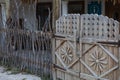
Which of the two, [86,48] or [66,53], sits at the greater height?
[86,48]

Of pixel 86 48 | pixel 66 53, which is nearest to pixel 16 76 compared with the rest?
pixel 66 53

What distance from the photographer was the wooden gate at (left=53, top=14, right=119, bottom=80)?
6453 millimetres

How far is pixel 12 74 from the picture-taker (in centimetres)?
932

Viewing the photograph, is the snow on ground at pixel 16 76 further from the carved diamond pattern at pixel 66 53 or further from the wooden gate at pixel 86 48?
the carved diamond pattern at pixel 66 53

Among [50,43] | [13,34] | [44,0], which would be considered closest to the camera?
[50,43]

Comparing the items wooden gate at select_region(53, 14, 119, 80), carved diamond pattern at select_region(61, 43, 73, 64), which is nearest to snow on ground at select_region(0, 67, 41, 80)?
wooden gate at select_region(53, 14, 119, 80)

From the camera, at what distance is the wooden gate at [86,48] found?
21.2 feet

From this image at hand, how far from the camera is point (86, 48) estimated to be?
278 inches

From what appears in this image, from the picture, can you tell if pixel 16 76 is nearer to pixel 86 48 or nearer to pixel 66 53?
pixel 66 53

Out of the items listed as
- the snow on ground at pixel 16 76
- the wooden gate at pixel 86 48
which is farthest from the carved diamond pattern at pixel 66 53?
the snow on ground at pixel 16 76

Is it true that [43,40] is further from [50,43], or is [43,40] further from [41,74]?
[41,74]

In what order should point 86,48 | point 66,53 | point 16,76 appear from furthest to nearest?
point 16,76 < point 66,53 < point 86,48

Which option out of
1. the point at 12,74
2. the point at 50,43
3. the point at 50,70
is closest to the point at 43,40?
the point at 50,43

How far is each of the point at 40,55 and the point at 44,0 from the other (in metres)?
7.08
